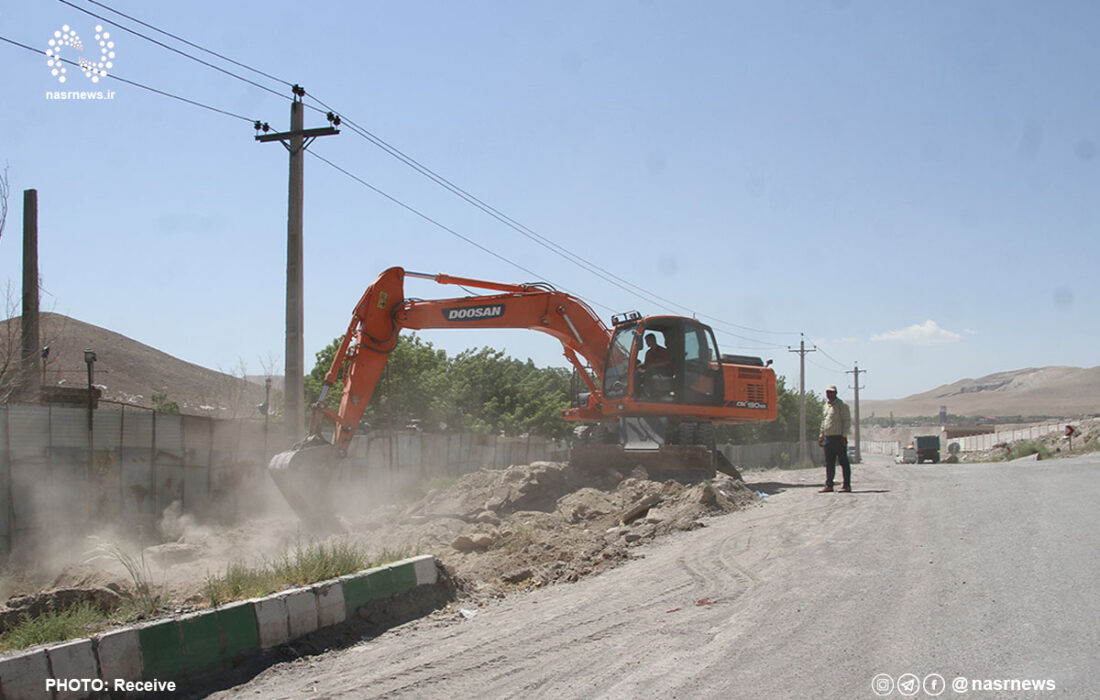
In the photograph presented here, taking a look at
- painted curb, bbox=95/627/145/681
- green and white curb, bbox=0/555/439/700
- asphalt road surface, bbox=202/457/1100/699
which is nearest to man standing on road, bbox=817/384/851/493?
asphalt road surface, bbox=202/457/1100/699

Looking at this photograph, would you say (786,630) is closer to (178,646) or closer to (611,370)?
(178,646)

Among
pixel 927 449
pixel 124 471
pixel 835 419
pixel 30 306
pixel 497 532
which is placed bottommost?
pixel 927 449

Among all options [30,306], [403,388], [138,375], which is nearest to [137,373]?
[138,375]

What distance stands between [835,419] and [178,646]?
1102 centimetres

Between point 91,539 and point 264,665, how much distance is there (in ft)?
28.6

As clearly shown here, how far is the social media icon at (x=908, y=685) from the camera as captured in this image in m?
4.64

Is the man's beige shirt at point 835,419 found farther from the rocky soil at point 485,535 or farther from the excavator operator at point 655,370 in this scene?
the excavator operator at point 655,370

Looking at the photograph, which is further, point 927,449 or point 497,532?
point 927,449

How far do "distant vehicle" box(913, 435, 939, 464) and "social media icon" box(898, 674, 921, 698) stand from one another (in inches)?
2236

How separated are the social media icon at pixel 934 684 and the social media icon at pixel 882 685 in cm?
19

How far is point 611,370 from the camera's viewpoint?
16328 mm

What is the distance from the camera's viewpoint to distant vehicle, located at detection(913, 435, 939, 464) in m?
56.6

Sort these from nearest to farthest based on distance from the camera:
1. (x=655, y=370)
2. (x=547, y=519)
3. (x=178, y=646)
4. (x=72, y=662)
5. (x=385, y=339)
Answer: (x=72, y=662)
(x=178, y=646)
(x=547, y=519)
(x=385, y=339)
(x=655, y=370)

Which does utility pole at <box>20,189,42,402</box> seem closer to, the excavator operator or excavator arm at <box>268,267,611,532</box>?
excavator arm at <box>268,267,611,532</box>
